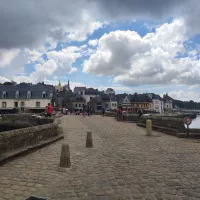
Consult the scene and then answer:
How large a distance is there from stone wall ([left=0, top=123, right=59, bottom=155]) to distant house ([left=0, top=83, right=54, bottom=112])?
54.9 meters

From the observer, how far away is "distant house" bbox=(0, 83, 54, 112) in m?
65.5

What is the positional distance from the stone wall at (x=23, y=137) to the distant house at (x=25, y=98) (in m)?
54.9

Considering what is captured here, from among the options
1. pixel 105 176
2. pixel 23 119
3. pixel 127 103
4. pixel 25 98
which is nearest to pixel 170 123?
pixel 105 176

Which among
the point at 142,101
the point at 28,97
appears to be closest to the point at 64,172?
the point at 28,97

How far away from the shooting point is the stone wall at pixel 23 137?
7.61 meters

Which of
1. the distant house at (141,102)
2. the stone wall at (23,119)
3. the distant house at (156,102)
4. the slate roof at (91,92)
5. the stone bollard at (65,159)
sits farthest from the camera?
the slate roof at (91,92)

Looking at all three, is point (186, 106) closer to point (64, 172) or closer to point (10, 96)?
point (10, 96)

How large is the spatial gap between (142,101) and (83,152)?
105686 millimetres

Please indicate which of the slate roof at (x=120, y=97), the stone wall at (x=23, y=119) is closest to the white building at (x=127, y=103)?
the slate roof at (x=120, y=97)

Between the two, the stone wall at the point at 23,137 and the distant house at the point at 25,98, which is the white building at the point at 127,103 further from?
the stone wall at the point at 23,137

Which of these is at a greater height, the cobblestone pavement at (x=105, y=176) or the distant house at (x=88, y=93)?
the distant house at (x=88, y=93)

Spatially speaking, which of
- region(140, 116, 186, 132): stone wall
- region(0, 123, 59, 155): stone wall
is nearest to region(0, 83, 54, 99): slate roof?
region(140, 116, 186, 132): stone wall

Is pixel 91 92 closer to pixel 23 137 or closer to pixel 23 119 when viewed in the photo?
pixel 23 119

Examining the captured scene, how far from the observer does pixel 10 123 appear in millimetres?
27203
